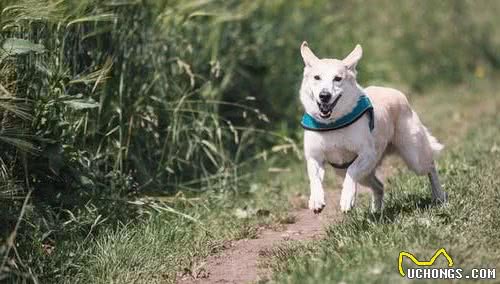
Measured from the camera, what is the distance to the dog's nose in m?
5.30

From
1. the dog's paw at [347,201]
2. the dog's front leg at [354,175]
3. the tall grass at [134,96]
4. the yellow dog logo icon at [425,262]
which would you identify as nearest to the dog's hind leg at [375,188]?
the dog's front leg at [354,175]

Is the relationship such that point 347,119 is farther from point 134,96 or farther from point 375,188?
point 134,96

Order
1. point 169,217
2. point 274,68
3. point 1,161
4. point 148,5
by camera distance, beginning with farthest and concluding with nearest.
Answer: point 274,68 → point 148,5 → point 169,217 → point 1,161

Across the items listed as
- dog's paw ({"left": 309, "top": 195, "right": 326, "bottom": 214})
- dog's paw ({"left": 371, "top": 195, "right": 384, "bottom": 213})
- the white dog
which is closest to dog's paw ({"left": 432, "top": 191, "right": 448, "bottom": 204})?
dog's paw ({"left": 371, "top": 195, "right": 384, "bottom": 213})

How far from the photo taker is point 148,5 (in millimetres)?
7398

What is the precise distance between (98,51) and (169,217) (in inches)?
62.0

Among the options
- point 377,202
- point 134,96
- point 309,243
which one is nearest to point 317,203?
point 309,243

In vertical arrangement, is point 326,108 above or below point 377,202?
above

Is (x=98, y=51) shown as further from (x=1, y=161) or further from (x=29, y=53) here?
(x=1, y=161)

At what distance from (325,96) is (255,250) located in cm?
117

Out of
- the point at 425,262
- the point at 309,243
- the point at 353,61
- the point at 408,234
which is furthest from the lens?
the point at 353,61

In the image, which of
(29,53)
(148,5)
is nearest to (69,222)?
(29,53)

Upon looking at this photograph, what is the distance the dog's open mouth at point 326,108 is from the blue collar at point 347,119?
0.29ft

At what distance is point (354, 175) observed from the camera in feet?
17.8
